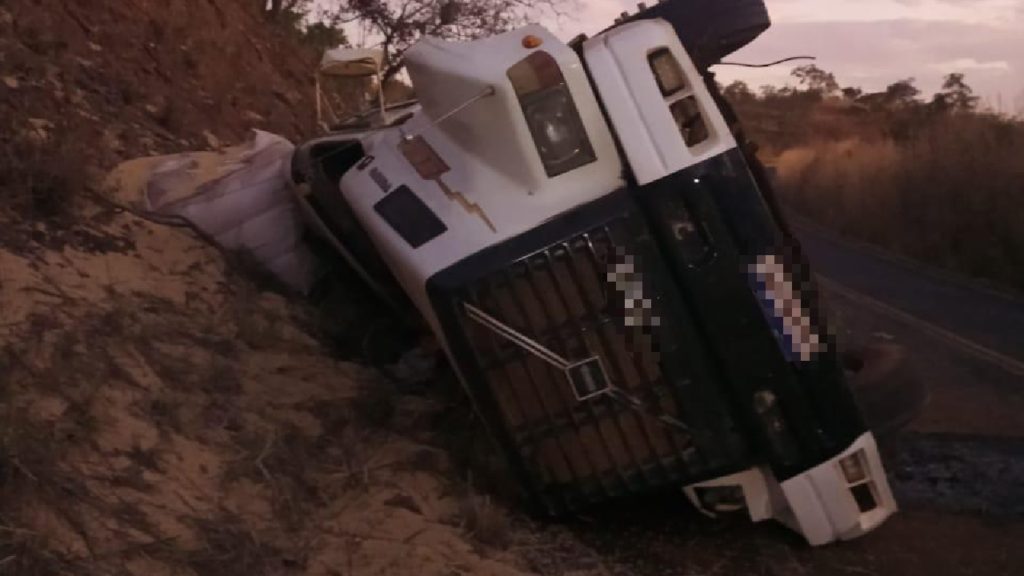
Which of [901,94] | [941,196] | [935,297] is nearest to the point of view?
[935,297]

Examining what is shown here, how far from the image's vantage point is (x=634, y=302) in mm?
5082

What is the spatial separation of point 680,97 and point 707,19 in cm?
74

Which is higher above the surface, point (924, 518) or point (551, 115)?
point (551, 115)

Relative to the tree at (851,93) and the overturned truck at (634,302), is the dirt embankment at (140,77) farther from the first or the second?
the tree at (851,93)

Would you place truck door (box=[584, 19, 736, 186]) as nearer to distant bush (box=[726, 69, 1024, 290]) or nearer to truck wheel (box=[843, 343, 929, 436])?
truck wheel (box=[843, 343, 929, 436])

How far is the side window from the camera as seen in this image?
5.28 meters

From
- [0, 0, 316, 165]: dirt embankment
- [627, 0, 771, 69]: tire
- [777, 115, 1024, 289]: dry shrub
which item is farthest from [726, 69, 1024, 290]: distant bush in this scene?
[627, 0, 771, 69]: tire

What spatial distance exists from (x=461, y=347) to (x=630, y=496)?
866 millimetres

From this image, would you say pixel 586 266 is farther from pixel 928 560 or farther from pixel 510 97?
pixel 928 560

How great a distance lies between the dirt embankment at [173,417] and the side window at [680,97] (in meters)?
1.66

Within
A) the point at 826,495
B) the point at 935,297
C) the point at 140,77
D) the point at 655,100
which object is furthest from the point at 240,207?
the point at 935,297

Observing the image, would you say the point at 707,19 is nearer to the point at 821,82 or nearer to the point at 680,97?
the point at 680,97

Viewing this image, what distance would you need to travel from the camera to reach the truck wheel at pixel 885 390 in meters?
6.00

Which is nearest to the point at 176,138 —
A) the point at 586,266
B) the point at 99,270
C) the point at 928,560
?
the point at 99,270
